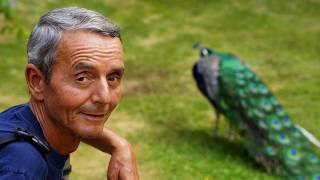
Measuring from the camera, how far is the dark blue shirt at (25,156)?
1.97 metres

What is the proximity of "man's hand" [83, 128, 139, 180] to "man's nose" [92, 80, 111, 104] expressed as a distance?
650 mm

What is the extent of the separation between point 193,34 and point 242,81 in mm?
7930

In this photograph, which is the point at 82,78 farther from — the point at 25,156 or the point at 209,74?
the point at 209,74

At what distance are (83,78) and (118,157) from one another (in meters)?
0.79

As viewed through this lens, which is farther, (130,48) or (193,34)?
(193,34)

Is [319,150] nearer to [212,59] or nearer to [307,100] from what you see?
[212,59]

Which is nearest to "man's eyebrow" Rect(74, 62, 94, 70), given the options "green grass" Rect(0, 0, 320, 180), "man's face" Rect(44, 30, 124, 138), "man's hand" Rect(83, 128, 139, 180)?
"man's face" Rect(44, 30, 124, 138)

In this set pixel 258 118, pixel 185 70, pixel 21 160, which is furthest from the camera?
pixel 185 70

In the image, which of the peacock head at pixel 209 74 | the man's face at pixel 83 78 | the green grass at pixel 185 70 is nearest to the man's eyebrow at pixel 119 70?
the man's face at pixel 83 78

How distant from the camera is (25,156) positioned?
201 cm

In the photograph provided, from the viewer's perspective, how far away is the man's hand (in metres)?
2.70

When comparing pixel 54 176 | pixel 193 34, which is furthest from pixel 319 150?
pixel 193 34

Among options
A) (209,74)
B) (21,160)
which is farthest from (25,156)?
(209,74)

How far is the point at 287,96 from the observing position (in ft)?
36.0
